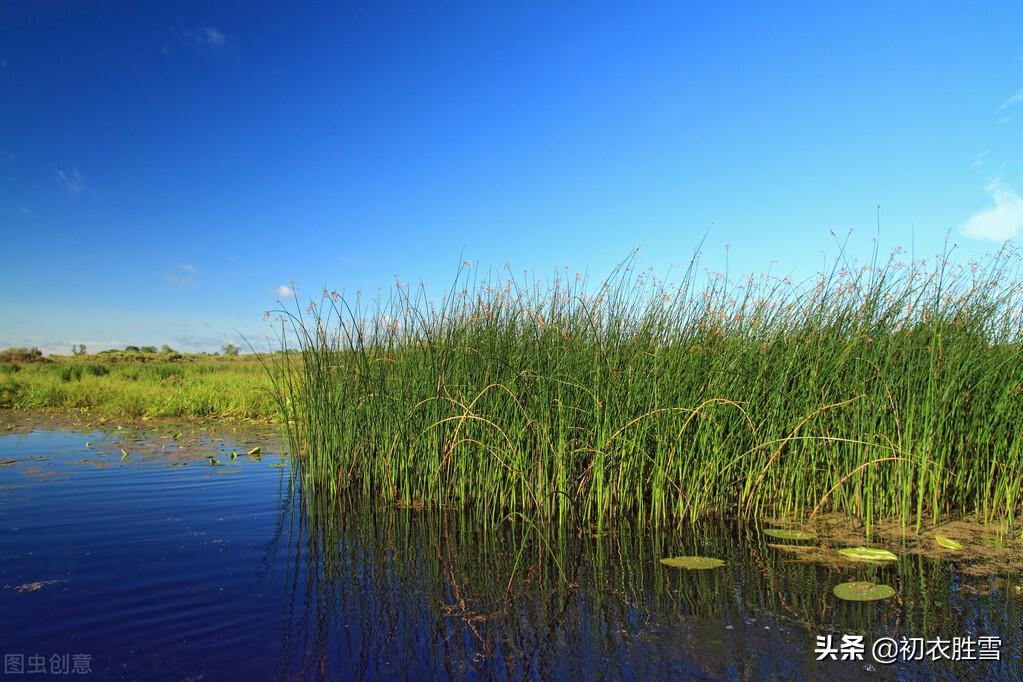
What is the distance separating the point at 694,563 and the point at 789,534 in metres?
1.08

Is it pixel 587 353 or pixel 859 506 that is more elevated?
pixel 587 353

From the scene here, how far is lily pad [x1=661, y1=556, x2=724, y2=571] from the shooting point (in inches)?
155

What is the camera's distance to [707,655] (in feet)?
9.37

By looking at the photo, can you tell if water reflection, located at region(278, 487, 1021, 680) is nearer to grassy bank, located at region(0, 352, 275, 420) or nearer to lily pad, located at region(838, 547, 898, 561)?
lily pad, located at region(838, 547, 898, 561)

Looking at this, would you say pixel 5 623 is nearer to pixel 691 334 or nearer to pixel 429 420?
pixel 429 420

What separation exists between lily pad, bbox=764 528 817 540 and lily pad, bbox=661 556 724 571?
2.79 feet

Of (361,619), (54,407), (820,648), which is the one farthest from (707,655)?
(54,407)

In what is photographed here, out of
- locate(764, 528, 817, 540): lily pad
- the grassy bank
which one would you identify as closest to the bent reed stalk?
locate(764, 528, 817, 540): lily pad

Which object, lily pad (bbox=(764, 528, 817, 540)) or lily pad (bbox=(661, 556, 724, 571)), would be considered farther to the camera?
lily pad (bbox=(764, 528, 817, 540))

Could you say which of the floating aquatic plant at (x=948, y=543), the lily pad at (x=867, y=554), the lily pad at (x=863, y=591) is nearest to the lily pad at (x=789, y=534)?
the lily pad at (x=867, y=554)

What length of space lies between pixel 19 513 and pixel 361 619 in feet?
13.2

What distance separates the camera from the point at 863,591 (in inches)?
137

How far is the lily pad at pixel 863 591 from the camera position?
344cm

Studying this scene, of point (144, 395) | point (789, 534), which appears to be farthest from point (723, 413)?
point (144, 395)
